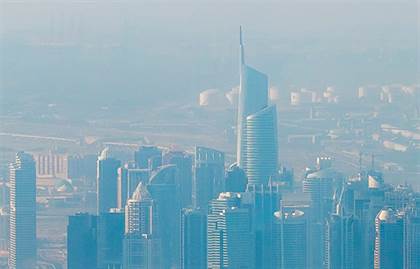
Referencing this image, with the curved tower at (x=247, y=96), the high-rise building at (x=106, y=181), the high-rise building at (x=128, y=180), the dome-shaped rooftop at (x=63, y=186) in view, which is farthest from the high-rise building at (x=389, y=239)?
the dome-shaped rooftop at (x=63, y=186)

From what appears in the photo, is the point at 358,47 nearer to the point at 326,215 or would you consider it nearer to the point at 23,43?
the point at 326,215

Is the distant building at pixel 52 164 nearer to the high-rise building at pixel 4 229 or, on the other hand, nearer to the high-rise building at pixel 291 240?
the high-rise building at pixel 4 229

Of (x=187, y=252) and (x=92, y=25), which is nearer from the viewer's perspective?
(x=92, y=25)

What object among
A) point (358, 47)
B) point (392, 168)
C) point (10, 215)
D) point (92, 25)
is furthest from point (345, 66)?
point (10, 215)

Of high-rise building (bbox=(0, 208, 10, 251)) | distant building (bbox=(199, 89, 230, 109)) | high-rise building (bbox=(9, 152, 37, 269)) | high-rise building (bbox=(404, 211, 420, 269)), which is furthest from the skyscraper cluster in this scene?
high-rise building (bbox=(0, 208, 10, 251))

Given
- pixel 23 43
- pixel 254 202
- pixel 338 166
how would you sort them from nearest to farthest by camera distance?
pixel 23 43, pixel 338 166, pixel 254 202

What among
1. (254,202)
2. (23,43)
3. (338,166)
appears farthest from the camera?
(254,202)
